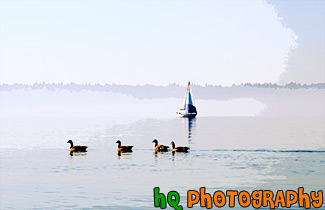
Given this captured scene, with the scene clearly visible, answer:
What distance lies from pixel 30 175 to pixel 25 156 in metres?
19.0

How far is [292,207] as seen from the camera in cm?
3066

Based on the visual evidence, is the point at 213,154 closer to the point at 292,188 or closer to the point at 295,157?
the point at 295,157

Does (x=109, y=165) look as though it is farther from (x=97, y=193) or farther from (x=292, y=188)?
(x=292, y=188)

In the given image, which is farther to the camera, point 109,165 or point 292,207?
point 109,165

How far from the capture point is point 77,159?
57.2m

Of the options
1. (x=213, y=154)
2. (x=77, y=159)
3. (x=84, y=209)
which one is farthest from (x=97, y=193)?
(x=213, y=154)

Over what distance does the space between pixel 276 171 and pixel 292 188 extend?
8590mm

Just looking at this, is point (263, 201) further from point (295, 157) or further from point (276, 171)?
point (295, 157)

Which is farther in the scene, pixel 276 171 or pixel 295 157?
pixel 295 157

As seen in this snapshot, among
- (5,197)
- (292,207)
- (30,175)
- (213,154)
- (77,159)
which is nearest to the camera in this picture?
(292,207)

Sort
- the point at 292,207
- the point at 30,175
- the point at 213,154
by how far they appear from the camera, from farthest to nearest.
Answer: the point at 213,154
the point at 30,175
the point at 292,207

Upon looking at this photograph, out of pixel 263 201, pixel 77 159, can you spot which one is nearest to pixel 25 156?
pixel 77 159

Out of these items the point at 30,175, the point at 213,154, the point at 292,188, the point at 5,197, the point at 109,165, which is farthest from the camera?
the point at 213,154

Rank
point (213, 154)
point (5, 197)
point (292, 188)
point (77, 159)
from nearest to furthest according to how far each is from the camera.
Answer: point (5, 197)
point (292, 188)
point (77, 159)
point (213, 154)
